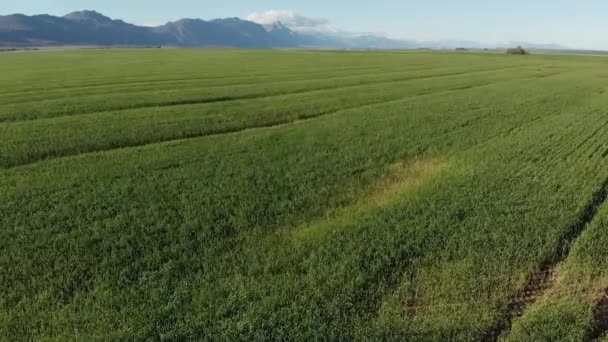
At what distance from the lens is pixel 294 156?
58.6ft

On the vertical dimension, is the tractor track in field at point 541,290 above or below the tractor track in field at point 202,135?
below

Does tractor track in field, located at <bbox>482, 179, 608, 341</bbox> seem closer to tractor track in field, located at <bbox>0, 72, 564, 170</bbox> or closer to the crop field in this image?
the crop field

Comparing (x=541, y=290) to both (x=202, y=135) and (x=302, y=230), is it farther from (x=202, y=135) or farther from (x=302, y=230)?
(x=202, y=135)

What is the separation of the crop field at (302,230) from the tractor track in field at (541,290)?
0.04 metres

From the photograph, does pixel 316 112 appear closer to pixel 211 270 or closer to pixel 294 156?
pixel 294 156

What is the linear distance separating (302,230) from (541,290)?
15.9 ft

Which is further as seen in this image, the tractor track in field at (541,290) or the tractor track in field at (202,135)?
the tractor track in field at (202,135)

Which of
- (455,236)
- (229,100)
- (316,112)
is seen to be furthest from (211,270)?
(229,100)

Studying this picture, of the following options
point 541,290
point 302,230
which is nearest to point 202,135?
point 302,230

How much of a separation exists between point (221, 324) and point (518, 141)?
53.1ft

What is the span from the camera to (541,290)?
9.20 m

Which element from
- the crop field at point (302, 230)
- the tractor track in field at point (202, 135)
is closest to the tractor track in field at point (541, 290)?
the crop field at point (302, 230)

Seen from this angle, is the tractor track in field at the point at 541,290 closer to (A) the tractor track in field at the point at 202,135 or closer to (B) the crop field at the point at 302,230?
(B) the crop field at the point at 302,230

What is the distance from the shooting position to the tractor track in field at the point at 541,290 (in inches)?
316
